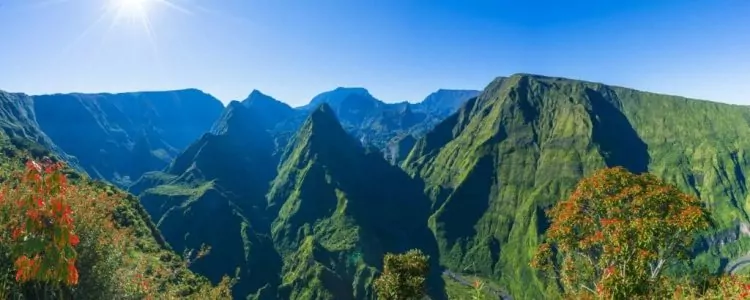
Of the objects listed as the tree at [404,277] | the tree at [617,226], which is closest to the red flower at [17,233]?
the tree at [617,226]

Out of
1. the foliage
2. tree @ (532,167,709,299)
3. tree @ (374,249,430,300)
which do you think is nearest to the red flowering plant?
the foliage

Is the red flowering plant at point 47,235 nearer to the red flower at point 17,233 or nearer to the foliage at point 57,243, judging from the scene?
the foliage at point 57,243

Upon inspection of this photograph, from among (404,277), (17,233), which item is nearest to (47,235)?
(17,233)

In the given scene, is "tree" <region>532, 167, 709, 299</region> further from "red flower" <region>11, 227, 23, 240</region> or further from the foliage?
"red flower" <region>11, 227, 23, 240</region>

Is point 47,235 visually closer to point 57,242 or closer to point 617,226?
point 57,242

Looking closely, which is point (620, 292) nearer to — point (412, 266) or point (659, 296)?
point (659, 296)
